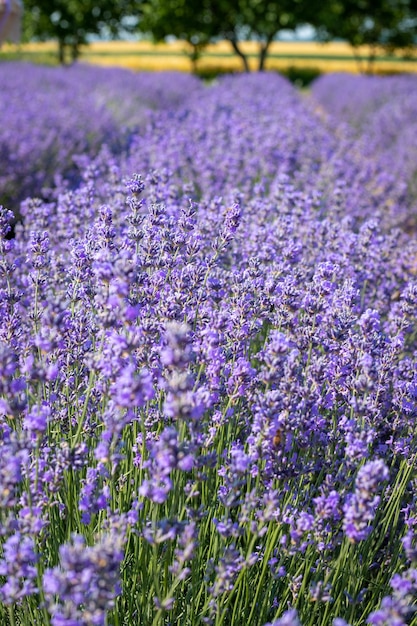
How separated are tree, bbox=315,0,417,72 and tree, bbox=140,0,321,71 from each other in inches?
161

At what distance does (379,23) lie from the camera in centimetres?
2577

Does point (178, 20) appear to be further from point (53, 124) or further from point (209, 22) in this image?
point (53, 124)

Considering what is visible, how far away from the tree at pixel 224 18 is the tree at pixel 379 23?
4.10 meters

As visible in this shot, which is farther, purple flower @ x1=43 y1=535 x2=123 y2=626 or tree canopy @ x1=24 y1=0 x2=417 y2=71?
tree canopy @ x1=24 y1=0 x2=417 y2=71

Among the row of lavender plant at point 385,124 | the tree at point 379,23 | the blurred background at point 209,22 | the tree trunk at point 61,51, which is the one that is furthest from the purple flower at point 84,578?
the tree at point 379,23

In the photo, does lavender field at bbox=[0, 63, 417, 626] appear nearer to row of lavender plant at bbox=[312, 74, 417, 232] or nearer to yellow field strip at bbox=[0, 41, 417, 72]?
row of lavender plant at bbox=[312, 74, 417, 232]

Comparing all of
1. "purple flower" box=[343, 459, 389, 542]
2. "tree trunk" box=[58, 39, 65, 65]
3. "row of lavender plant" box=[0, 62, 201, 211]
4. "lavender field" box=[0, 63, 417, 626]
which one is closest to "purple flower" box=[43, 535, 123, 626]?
"lavender field" box=[0, 63, 417, 626]

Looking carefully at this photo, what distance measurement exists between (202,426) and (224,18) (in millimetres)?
22401

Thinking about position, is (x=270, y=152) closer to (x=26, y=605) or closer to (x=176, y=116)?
(x=176, y=116)

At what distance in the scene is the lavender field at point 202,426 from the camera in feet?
4.59

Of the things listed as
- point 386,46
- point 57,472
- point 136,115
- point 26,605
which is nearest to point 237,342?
point 57,472

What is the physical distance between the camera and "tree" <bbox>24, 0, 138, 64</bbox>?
21.1 m

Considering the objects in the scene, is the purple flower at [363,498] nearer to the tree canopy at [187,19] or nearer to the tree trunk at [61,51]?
the tree canopy at [187,19]

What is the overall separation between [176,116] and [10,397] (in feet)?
22.9
